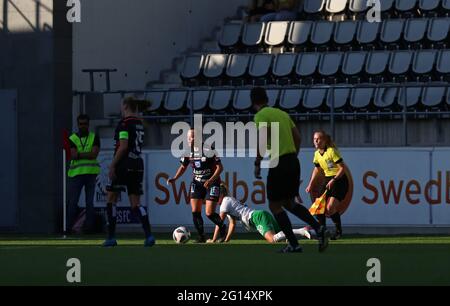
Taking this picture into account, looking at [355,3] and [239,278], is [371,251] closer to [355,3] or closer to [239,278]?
[239,278]

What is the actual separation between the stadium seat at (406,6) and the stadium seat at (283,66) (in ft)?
8.60

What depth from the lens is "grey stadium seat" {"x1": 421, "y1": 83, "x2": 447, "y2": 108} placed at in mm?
26562

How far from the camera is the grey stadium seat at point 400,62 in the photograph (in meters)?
27.9

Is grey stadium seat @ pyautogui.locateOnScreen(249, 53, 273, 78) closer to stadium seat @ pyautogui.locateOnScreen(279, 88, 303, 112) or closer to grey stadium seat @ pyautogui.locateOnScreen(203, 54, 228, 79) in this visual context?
grey stadium seat @ pyautogui.locateOnScreen(203, 54, 228, 79)

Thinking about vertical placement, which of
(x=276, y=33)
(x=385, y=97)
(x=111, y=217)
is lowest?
(x=111, y=217)

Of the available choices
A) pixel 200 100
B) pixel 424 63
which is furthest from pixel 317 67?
pixel 200 100

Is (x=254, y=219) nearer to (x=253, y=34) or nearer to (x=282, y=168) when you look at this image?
(x=282, y=168)

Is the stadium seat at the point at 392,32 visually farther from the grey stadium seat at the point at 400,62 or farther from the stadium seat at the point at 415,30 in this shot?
the grey stadium seat at the point at 400,62

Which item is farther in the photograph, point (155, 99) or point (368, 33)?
point (368, 33)

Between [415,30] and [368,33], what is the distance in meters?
1.00

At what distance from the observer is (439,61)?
27594mm

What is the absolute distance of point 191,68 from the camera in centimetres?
3006

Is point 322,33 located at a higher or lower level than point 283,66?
higher
